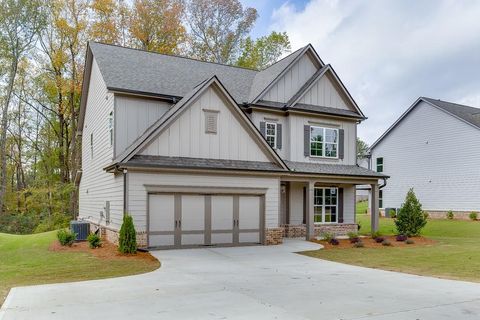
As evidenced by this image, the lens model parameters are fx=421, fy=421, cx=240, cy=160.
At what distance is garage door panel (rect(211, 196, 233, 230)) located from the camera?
1655cm

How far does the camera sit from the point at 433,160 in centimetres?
3228

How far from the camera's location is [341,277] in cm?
1088

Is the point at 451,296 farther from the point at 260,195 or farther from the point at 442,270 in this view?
the point at 260,195

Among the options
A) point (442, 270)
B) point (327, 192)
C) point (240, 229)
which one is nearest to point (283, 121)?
point (327, 192)

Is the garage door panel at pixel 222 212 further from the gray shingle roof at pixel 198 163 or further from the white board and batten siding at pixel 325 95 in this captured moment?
the white board and batten siding at pixel 325 95

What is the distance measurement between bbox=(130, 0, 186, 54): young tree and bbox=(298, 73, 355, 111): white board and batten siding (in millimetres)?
17189

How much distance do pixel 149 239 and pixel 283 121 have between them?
9.24m

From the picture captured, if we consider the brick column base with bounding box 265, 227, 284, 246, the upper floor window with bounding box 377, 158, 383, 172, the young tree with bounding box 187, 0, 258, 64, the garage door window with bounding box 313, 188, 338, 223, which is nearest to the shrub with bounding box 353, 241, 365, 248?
the brick column base with bounding box 265, 227, 284, 246

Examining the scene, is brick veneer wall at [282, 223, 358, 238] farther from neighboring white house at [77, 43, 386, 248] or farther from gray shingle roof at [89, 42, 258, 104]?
gray shingle roof at [89, 42, 258, 104]

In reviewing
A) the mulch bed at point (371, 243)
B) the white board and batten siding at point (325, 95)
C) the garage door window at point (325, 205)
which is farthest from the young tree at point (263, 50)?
the mulch bed at point (371, 243)

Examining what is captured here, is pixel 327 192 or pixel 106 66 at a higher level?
pixel 106 66

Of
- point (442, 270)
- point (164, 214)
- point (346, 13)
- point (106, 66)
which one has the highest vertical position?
point (346, 13)

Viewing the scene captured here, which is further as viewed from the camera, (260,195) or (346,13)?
(346,13)

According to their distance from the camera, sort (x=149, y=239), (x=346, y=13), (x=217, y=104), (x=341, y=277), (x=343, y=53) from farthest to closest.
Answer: (x=343, y=53) < (x=346, y=13) < (x=217, y=104) < (x=149, y=239) < (x=341, y=277)
